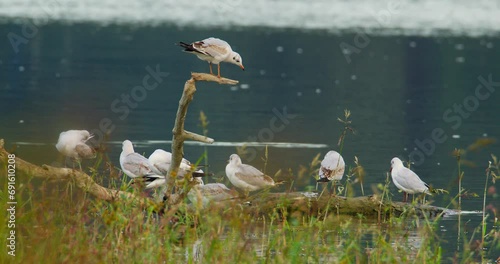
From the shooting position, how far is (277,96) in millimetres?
25094

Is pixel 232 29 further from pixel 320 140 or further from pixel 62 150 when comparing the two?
pixel 62 150

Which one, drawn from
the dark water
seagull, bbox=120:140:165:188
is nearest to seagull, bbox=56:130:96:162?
seagull, bbox=120:140:165:188

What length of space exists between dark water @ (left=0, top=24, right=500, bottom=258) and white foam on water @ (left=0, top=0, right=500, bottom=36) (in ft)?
20.8

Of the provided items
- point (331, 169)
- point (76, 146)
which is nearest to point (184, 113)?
point (76, 146)

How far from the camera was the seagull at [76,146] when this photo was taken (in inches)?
452

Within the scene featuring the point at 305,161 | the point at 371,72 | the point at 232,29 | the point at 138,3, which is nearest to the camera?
the point at 305,161

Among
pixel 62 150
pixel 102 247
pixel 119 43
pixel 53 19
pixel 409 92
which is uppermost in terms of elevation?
pixel 53 19

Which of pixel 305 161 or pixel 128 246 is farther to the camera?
pixel 305 161

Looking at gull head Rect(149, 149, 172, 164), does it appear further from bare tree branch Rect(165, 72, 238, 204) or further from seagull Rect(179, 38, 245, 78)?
bare tree branch Rect(165, 72, 238, 204)

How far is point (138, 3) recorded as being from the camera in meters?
68.7

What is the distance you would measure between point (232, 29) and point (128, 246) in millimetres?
40320

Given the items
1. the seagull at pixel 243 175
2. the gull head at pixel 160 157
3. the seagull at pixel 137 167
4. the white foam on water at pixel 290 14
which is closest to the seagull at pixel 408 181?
the seagull at pixel 243 175

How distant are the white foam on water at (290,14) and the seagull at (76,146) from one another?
1393 inches

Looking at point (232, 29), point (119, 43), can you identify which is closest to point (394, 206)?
point (119, 43)
